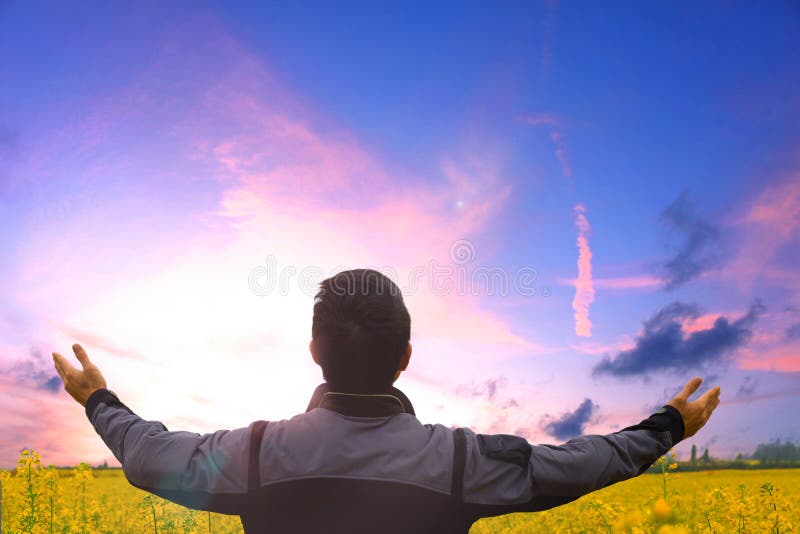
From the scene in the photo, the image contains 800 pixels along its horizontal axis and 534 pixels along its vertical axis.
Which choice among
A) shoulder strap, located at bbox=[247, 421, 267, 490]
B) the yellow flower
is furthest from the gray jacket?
the yellow flower

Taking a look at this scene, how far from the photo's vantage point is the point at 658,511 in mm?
2025

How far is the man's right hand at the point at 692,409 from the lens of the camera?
108 inches

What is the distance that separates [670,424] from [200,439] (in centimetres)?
193

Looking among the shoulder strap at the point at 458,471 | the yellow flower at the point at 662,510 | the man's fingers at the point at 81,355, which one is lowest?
the yellow flower at the point at 662,510

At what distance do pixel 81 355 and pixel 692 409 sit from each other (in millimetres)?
2717

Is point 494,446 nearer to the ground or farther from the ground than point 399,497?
farther from the ground

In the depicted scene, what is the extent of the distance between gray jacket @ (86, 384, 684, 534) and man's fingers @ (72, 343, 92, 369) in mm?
574

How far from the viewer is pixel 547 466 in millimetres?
2320

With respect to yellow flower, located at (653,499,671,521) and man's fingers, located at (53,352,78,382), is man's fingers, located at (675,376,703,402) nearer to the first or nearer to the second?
yellow flower, located at (653,499,671,521)

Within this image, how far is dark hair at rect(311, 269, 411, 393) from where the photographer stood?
2.26 m

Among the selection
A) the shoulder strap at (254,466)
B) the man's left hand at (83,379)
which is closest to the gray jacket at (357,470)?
the shoulder strap at (254,466)

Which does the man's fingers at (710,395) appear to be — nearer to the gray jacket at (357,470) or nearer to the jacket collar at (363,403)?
the gray jacket at (357,470)

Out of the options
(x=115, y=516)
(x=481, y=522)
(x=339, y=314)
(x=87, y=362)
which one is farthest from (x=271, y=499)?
(x=115, y=516)

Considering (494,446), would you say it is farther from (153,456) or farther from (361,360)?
(153,456)
